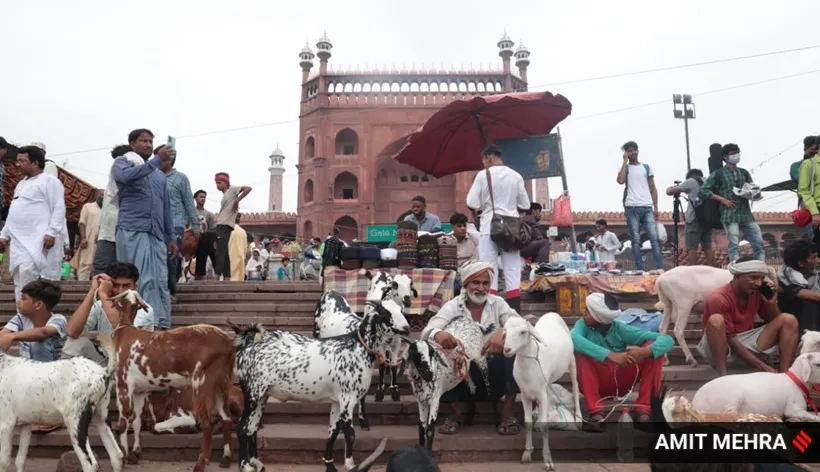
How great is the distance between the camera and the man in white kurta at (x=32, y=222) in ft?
17.6

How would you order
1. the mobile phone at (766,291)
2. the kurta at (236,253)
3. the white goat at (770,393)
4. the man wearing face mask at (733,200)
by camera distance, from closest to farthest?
the white goat at (770,393)
the mobile phone at (766,291)
the man wearing face mask at (733,200)
the kurta at (236,253)

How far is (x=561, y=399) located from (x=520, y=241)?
1875 mm

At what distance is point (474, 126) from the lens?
856 cm

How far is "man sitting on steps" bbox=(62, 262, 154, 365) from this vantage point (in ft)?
13.4

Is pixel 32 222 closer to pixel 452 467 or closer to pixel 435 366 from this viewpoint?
pixel 435 366

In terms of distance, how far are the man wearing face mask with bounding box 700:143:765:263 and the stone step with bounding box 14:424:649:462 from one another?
4086 mm

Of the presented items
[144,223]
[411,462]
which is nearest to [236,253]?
[144,223]

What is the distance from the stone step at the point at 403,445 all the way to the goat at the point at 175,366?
0.95ft

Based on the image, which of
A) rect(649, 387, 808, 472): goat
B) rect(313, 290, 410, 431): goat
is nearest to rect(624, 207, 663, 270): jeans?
rect(313, 290, 410, 431): goat

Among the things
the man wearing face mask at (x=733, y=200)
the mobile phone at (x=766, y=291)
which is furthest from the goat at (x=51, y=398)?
the man wearing face mask at (x=733, y=200)

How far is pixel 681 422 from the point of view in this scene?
2898 mm

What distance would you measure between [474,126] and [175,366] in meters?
5.95

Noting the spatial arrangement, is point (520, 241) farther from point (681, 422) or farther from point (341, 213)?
point (341, 213)

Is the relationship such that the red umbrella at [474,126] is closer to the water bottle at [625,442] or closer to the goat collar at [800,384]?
the water bottle at [625,442]
